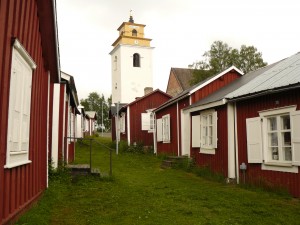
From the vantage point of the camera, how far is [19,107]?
5.75 metres

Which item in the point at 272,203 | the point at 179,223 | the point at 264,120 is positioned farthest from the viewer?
the point at 264,120

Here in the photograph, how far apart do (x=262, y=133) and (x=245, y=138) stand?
3.24ft

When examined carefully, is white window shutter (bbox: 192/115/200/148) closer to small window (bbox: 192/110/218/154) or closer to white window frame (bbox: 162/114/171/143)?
small window (bbox: 192/110/218/154)

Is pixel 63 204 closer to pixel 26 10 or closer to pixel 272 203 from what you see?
pixel 26 10

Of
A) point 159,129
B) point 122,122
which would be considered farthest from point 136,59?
point 159,129

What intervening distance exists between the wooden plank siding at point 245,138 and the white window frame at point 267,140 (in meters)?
0.14

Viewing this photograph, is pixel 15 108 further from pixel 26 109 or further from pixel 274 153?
pixel 274 153

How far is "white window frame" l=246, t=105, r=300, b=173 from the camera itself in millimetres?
9070

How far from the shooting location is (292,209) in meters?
7.71

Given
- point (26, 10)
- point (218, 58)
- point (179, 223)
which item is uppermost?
point (218, 58)

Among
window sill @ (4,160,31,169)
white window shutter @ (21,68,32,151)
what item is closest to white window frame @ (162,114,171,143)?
white window shutter @ (21,68,32,151)

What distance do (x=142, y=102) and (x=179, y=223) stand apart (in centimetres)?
2074

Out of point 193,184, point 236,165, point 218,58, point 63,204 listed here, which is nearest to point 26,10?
point 63,204

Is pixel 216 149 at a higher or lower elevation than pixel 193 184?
higher
